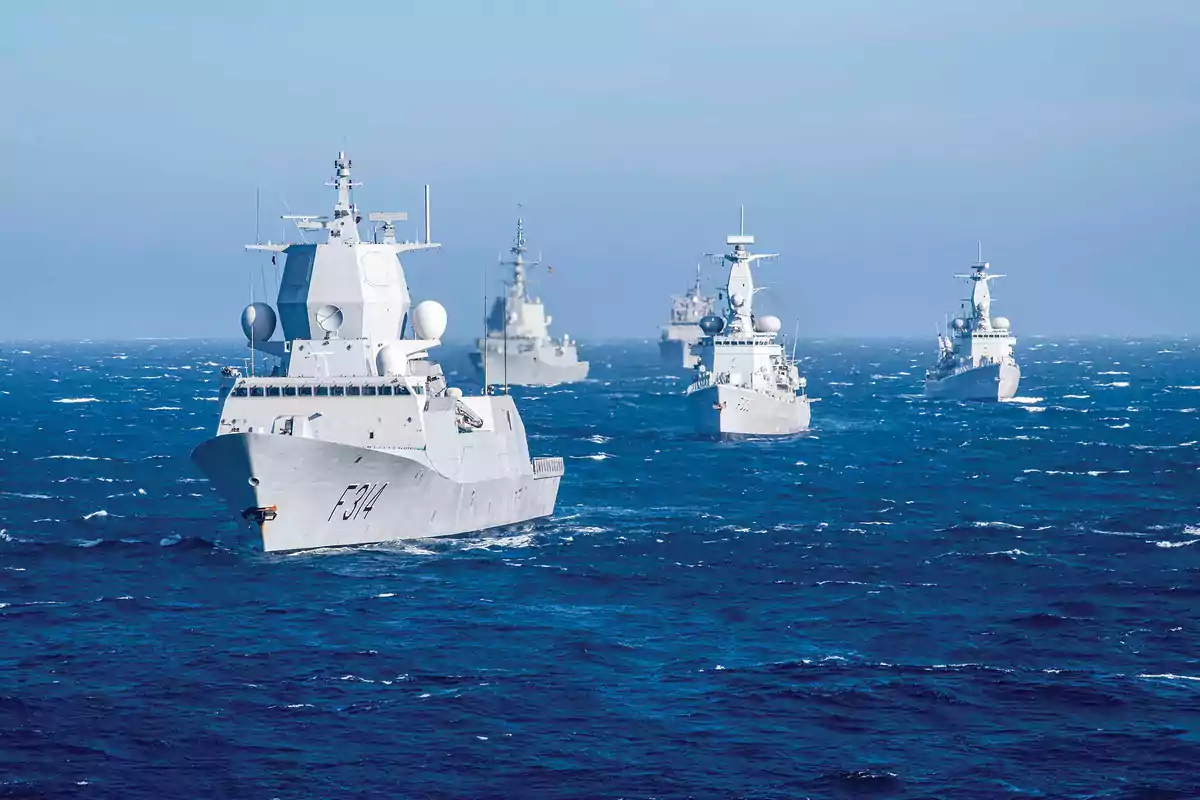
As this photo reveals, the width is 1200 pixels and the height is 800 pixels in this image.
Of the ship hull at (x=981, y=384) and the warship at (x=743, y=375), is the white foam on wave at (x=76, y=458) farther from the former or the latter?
the ship hull at (x=981, y=384)

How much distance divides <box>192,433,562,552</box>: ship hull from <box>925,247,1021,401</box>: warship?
86051 mm

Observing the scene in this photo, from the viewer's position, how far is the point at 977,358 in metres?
122

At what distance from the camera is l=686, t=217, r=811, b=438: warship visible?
264 ft

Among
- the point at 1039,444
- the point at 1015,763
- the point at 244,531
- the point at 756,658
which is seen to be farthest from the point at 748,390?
the point at 1015,763

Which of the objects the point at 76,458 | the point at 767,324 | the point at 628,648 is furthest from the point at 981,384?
the point at 628,648

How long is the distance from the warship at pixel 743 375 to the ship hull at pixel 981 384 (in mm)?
33076

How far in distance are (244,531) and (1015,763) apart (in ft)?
72.5

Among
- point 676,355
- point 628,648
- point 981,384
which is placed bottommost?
point 628,648

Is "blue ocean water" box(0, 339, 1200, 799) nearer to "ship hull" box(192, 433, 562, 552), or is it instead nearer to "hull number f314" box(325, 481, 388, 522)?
"ship hull" box(192, 433, 562, 552)

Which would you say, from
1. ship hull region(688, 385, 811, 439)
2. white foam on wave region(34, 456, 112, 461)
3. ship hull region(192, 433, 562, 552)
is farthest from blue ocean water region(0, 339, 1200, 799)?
ship hull region(688, 385, 811, 439)

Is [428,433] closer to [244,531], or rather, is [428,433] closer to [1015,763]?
[244,531]

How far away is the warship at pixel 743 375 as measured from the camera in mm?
80562

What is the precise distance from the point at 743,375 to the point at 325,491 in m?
53.7

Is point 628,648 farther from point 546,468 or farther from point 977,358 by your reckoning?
point 977,358
